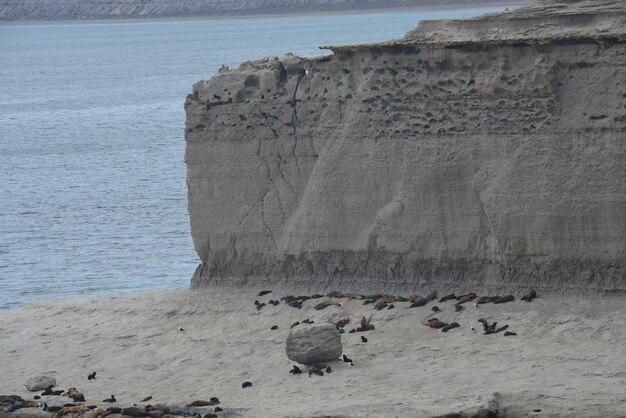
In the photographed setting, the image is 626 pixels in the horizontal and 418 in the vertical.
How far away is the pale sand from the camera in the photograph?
1630 cm

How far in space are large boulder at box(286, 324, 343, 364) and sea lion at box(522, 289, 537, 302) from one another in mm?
2481

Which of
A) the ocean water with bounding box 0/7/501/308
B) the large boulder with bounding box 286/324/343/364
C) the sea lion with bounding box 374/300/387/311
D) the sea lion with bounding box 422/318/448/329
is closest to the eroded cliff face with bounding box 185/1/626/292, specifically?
the sea lion with bounding box 374/300/387/311

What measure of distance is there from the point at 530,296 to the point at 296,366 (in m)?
3.10

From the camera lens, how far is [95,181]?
165ft

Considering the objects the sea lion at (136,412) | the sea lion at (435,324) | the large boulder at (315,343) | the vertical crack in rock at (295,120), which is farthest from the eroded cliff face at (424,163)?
the sea lion at (136,412)

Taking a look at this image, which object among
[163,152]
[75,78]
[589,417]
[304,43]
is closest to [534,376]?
[589,417]

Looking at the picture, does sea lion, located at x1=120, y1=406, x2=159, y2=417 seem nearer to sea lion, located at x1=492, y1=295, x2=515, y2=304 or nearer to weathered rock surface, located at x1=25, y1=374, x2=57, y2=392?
weathered rock surface, located at x1=25, y1=374, x2=57, y2=392

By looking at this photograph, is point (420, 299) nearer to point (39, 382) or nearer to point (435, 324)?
point (435, 324)

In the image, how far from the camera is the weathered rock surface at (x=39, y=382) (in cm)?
1916

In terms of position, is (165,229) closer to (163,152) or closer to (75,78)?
(163,152)

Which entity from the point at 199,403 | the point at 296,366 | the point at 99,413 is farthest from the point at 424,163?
the point at 99,413

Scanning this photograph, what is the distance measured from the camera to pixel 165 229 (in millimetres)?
37500

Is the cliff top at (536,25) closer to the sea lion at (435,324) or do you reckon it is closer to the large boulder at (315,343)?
the sea lion at (435,324)

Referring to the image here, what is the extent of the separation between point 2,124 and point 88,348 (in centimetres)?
5801
